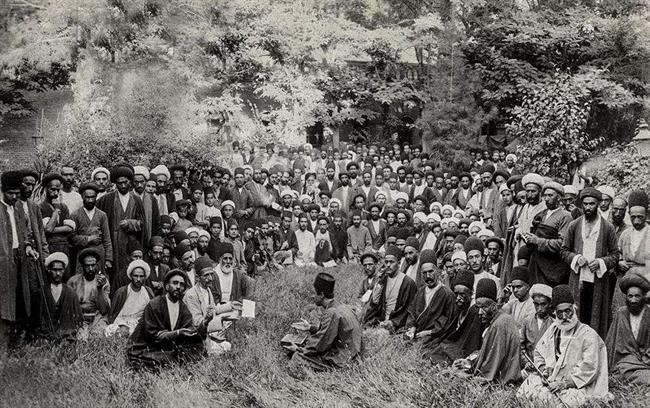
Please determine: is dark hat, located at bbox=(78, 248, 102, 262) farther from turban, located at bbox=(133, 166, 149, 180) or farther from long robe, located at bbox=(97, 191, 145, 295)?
turban, located at bbox=(133, 166, 149, 180)

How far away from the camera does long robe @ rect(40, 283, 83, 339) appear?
7.67m

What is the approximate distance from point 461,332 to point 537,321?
3.35ft

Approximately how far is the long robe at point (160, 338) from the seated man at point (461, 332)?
104 inches

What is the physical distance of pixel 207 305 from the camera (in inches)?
325

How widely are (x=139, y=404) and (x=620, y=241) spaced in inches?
225

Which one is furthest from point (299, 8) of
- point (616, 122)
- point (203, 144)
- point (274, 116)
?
point (616, 122)

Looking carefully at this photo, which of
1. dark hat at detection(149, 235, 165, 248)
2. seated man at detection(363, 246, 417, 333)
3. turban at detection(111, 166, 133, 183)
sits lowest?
seated man at detection(363, 246, 417, 333)

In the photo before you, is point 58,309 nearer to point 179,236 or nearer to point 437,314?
point 179,236

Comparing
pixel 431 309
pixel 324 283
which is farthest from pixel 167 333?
pixel 431 309

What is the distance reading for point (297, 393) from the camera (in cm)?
644

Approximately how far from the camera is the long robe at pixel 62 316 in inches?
302

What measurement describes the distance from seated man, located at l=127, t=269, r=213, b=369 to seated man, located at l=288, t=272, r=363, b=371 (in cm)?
114

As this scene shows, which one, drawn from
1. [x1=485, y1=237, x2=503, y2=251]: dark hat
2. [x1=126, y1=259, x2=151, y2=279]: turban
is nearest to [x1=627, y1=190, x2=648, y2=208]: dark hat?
[x1=485, y1=237, x2=503, y2=251]: dark hat

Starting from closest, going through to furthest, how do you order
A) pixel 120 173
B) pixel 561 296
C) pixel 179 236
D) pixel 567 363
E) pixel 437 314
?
pixel 567 363, pixel 561 296, pixel 437 314, pixel 120 173, pixel 179 236
